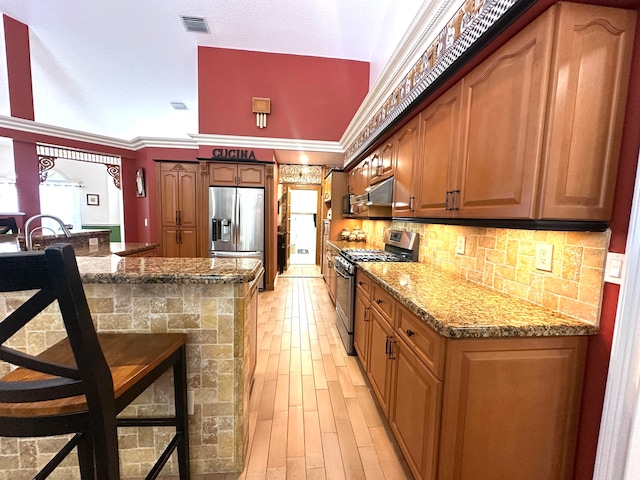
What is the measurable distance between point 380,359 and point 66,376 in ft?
5.25

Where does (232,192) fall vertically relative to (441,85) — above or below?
below

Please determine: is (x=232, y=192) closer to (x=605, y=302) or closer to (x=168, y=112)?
(x=168, y=112)

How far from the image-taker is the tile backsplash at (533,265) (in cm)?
107

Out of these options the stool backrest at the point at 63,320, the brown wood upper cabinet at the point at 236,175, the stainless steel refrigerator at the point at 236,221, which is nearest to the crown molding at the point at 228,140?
the brown wood upper cabinet at the point at 236,175

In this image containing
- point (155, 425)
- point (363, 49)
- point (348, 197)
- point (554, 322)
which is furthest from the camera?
point (348, 197)

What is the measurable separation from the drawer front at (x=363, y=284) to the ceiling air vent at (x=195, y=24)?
3.91m

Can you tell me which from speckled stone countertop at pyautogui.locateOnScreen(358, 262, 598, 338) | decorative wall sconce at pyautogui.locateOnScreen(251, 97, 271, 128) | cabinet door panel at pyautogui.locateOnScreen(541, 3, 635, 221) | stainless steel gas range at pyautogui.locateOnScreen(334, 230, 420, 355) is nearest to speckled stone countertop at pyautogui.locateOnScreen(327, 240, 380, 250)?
stainless steel gas range at pyautogui.locateOnScreen(334, 230, 420, 355)

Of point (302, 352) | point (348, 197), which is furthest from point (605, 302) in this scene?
point (348, 197)

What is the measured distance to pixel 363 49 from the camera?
4164mm

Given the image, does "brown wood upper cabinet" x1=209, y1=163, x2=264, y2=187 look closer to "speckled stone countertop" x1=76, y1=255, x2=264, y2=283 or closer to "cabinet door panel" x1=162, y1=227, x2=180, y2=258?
"cabinet door panel" x1=162, y1=227, x2=180, y2=258

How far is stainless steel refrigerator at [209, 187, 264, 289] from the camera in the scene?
4348 millimetres

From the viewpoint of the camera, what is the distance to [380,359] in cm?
179

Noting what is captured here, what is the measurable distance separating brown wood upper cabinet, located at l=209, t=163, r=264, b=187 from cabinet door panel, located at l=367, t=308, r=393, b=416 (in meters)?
3.22

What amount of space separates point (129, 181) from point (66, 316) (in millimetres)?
6488
